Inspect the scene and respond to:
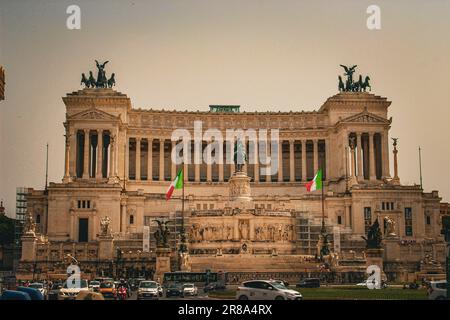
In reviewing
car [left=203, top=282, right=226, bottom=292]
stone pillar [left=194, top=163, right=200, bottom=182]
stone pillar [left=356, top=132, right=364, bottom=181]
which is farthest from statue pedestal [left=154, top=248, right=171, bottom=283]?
stone pillar [left=356, top=132, right=364, bottom=181]

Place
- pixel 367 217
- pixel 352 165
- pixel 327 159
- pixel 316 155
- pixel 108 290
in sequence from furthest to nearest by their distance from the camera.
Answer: pixel 316 155
pixel 327 159
pixel 352 165
pixel 367 217
pixel 108 290

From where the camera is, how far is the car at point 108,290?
1684 inches

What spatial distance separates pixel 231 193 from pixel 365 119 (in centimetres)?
2503

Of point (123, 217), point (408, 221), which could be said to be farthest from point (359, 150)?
point (123, 217)

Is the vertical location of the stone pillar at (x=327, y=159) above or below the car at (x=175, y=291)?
above

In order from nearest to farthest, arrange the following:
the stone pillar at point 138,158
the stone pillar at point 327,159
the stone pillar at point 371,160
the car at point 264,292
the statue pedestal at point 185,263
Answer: the car at point 264,292, the statue pedestal at point 185,263, the stone pillar at point 371,160, the stone pillar at point 138,158, the stone pillar at point 327,159

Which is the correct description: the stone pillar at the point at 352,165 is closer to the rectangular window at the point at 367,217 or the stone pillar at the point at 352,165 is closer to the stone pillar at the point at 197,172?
the rectangular window at the point at 367,217

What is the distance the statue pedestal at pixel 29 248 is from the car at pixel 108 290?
3081cm

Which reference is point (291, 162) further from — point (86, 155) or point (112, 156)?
point (86, 155)

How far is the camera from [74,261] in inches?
2712

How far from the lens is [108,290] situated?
43375mm

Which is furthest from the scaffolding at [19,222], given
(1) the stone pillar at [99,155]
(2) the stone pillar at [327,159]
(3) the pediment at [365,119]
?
(3) the pediment at [365,119]
